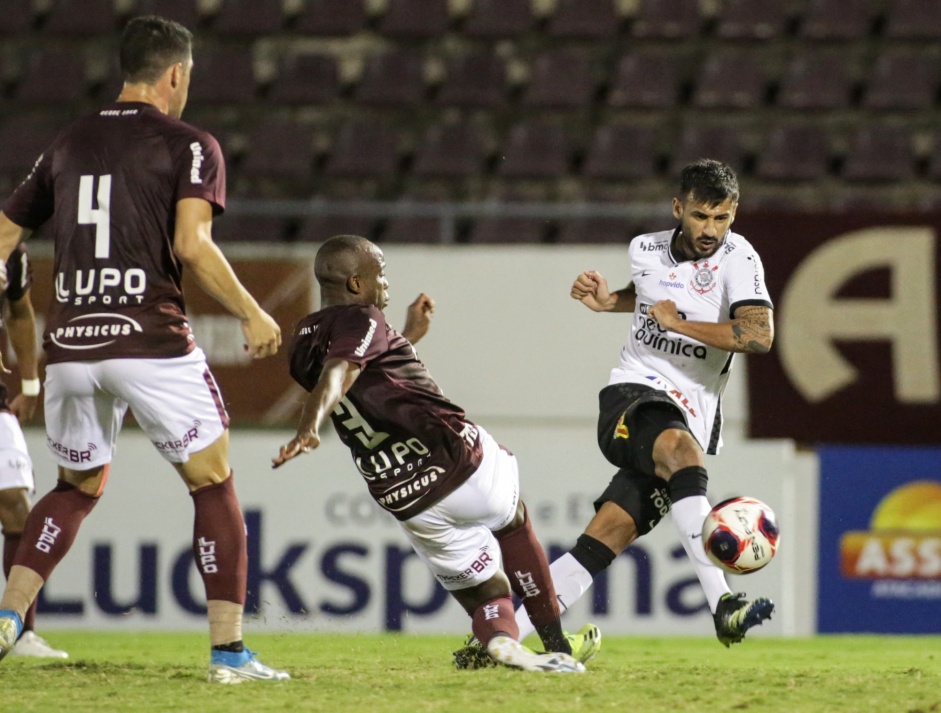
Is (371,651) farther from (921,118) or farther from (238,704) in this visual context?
(921,118)

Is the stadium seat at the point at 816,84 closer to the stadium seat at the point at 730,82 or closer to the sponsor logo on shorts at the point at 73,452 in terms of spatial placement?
the stadium seat at the point at 730,82

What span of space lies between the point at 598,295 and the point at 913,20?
7.49 m

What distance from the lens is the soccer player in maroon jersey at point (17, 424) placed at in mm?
6176

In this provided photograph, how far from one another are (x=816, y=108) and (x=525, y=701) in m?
8.62

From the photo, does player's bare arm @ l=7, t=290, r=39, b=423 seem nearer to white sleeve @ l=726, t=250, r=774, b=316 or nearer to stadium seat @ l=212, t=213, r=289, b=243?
white sleeve @ l=726, t=250, r=774, b=316

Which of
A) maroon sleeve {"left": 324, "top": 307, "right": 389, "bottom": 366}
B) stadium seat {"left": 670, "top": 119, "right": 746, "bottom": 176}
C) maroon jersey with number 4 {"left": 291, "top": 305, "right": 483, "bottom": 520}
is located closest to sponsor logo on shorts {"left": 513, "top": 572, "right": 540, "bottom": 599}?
maroon jersey with number 4 {"left": 291, "top": 305, "right": 483, "bottom": 520}

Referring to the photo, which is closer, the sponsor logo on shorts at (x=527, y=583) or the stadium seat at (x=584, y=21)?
the sponsor logo on shorts at (x=527, y=583)

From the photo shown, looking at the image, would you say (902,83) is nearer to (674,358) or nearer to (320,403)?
(674,358)

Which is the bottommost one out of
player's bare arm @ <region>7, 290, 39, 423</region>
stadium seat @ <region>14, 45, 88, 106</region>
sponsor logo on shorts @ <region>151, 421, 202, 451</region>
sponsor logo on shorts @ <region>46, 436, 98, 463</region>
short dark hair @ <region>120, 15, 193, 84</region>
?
sponsor logo on shorts @ <region>46, 436, 98, 463</region>

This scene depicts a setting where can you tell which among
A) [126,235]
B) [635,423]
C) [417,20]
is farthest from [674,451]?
[417,20]

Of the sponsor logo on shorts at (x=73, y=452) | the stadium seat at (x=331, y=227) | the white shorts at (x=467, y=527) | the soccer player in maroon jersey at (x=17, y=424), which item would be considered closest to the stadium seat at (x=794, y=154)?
the stadium seat at (x=331, y=227)

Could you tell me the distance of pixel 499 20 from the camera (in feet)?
40.9

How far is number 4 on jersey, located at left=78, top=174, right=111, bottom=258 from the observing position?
472 cm

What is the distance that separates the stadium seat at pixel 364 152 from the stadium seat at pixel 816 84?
3268 mm
